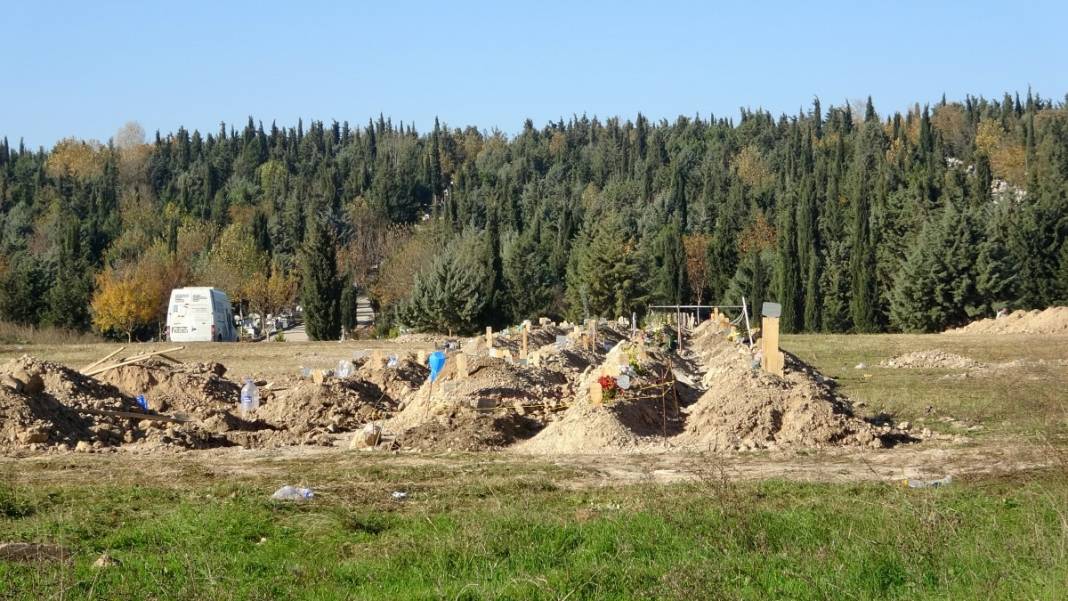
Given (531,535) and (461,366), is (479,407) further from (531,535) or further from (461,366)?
(531,535)

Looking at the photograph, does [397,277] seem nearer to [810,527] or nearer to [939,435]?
[939,435]

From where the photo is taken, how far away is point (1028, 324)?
44.8 meters

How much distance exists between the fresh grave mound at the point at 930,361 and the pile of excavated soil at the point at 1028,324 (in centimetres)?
1289

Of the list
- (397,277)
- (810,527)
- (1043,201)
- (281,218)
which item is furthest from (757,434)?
(281,218)

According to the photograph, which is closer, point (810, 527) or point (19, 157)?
point (810, 527)

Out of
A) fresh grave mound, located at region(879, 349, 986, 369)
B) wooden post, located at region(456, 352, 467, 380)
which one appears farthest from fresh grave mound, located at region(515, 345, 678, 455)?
fresh grave mound, located at region(879, 349, 986, 369)

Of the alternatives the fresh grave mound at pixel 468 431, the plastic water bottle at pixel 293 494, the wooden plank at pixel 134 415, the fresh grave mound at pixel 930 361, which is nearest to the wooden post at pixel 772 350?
the fresh grave mound at pixel 468 431

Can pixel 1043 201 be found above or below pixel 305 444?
above

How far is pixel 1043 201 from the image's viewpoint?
64500 mm

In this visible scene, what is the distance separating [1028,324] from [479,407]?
32584mm

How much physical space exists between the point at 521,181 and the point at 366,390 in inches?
4812

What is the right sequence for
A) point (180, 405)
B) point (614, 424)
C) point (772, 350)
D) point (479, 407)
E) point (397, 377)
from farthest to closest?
point (397, 377)
point (180, 405)
point (772, 350)
point (479, 407)
point (614, 424)

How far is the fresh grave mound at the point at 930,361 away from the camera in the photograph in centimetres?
2956

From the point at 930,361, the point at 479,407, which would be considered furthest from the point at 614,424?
the point at 930,361
